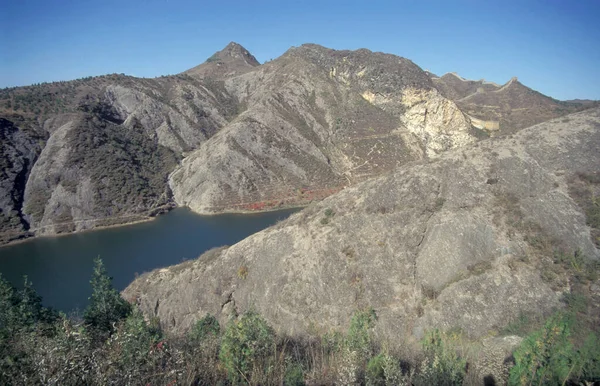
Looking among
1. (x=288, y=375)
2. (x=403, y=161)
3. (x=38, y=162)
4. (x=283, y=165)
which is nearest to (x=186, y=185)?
(x=283, y=165)

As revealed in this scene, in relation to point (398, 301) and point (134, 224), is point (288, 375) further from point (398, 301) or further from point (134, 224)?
point (134, 224)

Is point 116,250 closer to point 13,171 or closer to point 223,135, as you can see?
point 13,171

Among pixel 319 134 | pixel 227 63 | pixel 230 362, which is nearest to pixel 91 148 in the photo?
pixel 319 134

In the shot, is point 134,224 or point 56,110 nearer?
point 134,224

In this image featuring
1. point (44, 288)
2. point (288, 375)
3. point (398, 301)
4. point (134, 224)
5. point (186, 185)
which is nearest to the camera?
point (288, 375)

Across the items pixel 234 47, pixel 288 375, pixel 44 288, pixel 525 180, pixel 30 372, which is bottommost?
pixel 44 288

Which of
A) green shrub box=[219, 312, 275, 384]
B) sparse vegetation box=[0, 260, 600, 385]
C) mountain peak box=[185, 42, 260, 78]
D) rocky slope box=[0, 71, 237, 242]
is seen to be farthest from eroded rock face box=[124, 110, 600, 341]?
mountain peak box=[185, 42, 260, 78]

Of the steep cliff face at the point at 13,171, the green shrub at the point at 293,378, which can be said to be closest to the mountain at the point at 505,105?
the green shrub at the point at 293,378
